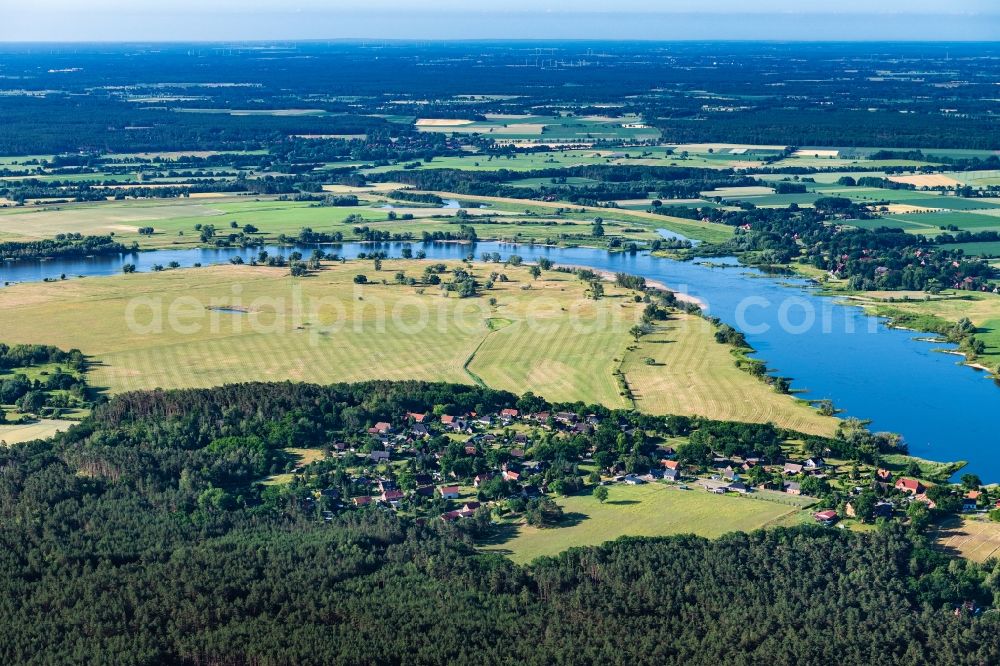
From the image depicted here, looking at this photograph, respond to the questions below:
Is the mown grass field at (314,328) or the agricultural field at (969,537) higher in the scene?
the agricultural field at (969,537)

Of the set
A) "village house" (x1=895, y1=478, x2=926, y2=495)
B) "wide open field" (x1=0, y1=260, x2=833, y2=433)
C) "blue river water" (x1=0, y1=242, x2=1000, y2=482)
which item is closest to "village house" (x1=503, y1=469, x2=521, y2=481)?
"wide open field" (x1=0, y1=260, x2=833, y2=433)

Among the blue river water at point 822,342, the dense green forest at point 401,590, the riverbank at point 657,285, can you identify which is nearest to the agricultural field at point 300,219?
the blue river water at point 822,342

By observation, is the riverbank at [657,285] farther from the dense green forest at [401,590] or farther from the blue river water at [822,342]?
the dense green forest at [401,590]

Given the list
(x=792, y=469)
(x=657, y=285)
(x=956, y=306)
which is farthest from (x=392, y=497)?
(x=956, y=306)

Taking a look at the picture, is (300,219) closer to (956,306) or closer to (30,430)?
(956,306)

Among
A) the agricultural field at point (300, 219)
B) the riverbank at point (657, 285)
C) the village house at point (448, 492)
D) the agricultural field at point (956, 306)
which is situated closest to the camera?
the village house at point (448, 492)

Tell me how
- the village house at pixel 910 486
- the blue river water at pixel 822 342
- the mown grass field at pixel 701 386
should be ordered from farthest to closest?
the mown grass field at pixel 701 386
the blue river water at pixel 822 342
the village house at pixel 910 486

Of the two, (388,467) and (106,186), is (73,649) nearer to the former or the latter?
(388,467)
